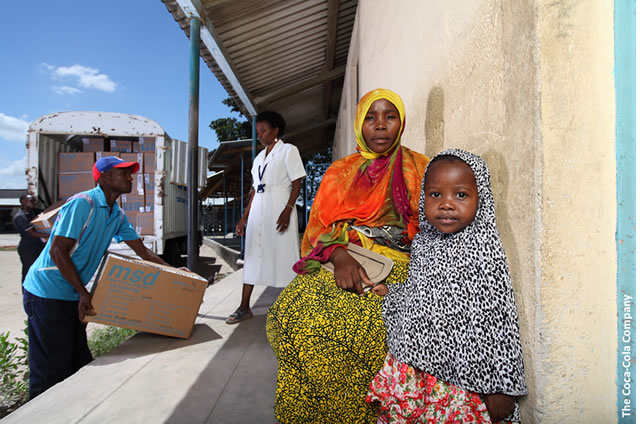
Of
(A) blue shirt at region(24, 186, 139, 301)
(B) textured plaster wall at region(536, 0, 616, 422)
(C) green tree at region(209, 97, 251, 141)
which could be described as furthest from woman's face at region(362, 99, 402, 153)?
(C) green tree at region(209, 97, 251, 141)

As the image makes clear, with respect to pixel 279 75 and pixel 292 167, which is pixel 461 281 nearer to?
pixel 292 167

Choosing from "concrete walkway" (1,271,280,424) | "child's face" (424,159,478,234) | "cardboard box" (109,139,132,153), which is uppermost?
"cardboard box" (109,139,132,153)

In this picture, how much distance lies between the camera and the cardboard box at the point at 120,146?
5843 millimetres

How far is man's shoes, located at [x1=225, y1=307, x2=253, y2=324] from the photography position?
9.66ft

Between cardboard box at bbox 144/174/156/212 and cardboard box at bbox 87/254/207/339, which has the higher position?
cardboard box at bbox 144/174/156/212

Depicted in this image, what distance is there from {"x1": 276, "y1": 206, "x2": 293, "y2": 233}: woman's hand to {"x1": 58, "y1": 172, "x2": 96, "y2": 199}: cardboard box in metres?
4.47

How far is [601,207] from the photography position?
3.12 ft

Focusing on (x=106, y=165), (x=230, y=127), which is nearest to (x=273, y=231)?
(x=106, y=165)

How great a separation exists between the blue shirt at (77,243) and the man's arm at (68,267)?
0.04 meters

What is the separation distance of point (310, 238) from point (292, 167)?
1476mm

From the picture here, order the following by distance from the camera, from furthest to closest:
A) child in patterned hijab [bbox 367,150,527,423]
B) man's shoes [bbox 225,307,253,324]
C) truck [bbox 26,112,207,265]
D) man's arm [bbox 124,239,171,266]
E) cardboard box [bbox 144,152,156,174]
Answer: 1. cardboard box [bbox 144,152,156,174]
2. truck [bbox 26,112,207,265]
3. man's shoes [bbox 225,307,253,324]
4. man's arm [bbox 124,239,171,266]
5. child in patterned hijab [bbox 367,150,527,423]

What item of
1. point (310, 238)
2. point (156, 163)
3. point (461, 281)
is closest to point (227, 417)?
point (310, 238)

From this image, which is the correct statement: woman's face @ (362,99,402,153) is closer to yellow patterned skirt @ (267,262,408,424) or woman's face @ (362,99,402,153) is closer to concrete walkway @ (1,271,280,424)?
yellow patterned skirt @ (267,262,408,424)

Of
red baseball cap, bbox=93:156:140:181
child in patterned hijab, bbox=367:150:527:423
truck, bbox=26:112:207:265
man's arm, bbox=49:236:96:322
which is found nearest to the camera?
child in patterned hijab, bbox=367:150:527:423
